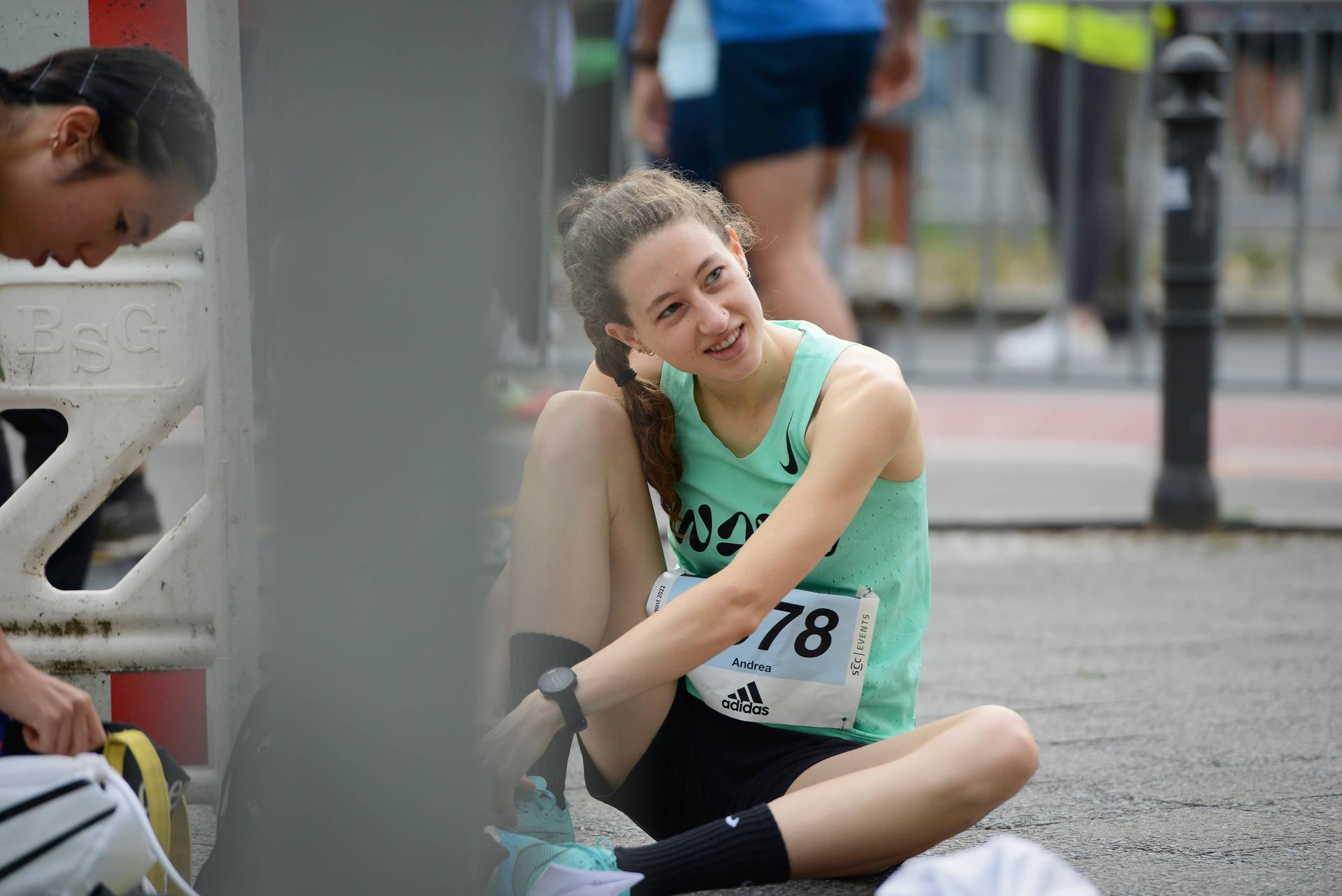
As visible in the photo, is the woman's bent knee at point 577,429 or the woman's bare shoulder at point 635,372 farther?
the woman's bare shoulder at point 635,372

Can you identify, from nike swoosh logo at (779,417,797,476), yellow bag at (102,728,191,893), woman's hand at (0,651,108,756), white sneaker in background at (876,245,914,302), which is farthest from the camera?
white sneaker in background at (876,245,914,302)

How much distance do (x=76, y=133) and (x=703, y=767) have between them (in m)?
1.11

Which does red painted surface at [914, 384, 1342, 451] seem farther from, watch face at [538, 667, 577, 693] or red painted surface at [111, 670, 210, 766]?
watch face at [538, 667, 577, 693]

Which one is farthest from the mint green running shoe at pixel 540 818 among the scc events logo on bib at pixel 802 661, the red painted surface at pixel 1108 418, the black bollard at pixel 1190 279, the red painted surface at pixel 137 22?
the red painted surface at pixel 1108 418

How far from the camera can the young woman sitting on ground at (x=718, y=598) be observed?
203 centimetres

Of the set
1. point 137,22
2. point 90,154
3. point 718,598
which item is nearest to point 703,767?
point 718,598

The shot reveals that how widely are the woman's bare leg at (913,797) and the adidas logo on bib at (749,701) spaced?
0.17 meters

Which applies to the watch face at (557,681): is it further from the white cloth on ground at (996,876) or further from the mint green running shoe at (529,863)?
the white cloth on ground at (996,876)

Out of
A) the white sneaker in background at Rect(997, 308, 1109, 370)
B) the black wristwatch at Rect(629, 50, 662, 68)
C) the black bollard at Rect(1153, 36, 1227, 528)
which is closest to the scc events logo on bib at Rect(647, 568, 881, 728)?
the black wristwatch at Rect(629, 50, 662, 68)

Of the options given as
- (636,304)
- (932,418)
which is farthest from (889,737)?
(932,418)

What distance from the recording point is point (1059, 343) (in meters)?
6.43

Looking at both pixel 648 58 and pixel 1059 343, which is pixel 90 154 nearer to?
pixel 648 58

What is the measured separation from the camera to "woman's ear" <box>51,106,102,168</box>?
1.96m

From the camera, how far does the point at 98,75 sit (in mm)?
1981
